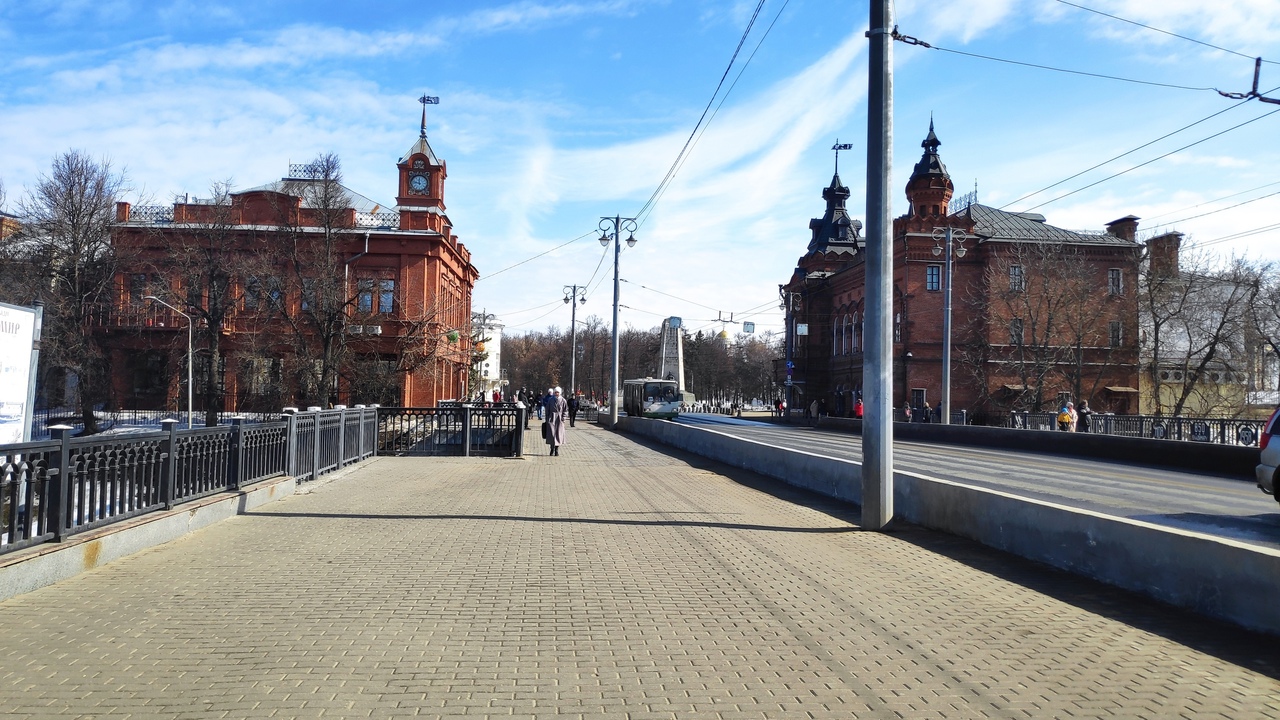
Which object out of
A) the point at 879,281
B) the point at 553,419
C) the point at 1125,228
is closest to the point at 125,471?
the point at 879,281

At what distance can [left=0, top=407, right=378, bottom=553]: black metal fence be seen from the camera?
650 cm

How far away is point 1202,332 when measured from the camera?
42531mm

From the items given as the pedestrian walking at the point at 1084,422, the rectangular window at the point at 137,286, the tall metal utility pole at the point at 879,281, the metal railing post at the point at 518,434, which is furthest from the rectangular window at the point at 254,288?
the pedestrian walking at the point at 1084,422

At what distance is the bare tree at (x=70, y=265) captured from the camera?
3434cm

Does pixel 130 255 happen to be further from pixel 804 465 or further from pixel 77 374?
pixel 804 465

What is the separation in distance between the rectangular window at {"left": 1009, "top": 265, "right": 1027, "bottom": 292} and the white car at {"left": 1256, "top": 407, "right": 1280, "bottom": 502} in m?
41.0

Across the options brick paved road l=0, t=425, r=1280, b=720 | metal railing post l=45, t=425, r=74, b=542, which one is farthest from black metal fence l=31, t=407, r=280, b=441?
brick paved road l=0, t=425, r=1280, b=720

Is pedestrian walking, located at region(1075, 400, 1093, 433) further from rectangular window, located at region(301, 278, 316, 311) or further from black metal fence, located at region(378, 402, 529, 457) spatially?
rectangular window, located at region(301, 278, 316, 311)

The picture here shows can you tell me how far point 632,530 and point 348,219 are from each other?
114 ft

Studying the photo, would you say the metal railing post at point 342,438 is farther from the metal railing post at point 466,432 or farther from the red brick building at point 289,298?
the red brick building at point 289,298

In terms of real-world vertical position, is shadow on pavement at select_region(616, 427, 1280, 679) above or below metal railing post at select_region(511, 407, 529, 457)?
below

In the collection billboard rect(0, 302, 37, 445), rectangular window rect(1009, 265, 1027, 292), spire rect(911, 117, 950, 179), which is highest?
spire rect(911, 117, 950, 179)

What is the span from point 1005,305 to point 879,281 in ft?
152

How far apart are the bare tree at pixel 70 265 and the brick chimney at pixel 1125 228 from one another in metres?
59.1
